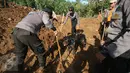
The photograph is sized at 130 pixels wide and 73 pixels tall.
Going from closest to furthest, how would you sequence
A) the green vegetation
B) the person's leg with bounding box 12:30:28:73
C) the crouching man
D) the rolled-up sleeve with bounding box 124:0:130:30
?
1. the rolled-up sleeve with bounding box 124:0:130:30
2. the crouching man
3. the person's leg with bounding box 12:30:28:73
4. the green vegetation

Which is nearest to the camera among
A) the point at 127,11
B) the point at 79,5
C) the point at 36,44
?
the point at 127,11

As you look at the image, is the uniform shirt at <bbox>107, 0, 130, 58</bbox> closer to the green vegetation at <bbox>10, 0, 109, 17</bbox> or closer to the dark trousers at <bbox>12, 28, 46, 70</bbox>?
the dark trousers at <bbox>12, 28, 46, 70</bbox>

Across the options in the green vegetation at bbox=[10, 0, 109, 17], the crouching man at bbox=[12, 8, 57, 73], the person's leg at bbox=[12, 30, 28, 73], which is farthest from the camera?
the green vegetation at bbox=[10, 0, 109, 17]

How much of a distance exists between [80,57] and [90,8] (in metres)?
23.5

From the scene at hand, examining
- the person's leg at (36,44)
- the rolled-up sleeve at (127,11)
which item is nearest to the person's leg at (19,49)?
the person's leg at (36,44)

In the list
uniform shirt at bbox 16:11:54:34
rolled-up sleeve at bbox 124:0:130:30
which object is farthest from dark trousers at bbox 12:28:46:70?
rolled-up sleeve at bbox 124:0:130:30

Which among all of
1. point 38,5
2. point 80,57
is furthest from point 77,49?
point 38,5

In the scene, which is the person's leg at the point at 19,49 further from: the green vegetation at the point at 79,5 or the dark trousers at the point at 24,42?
the green vegetation at the point at 79,5

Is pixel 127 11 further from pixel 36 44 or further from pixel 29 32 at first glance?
pixel 36 44

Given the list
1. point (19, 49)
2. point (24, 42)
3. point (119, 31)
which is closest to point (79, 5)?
point (19, 49)

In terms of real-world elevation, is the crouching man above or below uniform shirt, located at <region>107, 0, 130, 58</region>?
below

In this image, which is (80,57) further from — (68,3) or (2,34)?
(68,3)

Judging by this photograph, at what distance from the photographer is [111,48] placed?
76.3 inches

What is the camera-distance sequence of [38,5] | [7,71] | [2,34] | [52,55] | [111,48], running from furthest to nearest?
1. [38,5]
2. [2,34]
3. [52,55]
4. [7,71]
5. [111,48]
